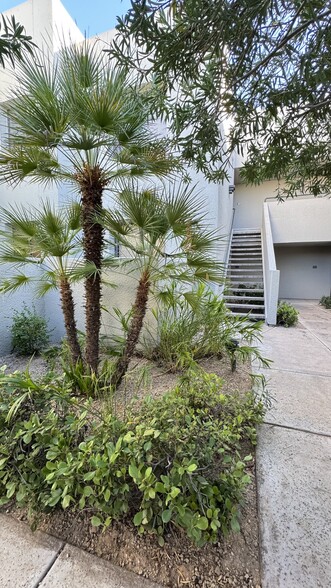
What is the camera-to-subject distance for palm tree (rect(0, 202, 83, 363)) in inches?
103

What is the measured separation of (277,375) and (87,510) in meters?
2.73

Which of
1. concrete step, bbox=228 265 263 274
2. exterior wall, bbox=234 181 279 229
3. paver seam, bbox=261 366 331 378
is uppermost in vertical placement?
exterior wall, bbox=234 181 279 229

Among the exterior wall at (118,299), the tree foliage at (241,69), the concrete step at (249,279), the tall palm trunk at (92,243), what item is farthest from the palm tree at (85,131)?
the concrete step at (249,279)

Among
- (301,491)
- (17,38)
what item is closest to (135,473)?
(301,491)

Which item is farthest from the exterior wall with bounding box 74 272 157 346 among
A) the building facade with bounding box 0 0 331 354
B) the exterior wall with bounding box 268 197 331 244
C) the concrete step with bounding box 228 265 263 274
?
the exterior wall with bounding box 268 197 331 244

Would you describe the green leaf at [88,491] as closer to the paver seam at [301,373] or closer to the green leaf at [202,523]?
the green leaf at [202,523]

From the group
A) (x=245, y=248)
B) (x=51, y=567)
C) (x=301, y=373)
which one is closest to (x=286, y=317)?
(x=301, y=373)

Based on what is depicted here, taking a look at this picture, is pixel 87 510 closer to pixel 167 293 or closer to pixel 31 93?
pixel 167 293

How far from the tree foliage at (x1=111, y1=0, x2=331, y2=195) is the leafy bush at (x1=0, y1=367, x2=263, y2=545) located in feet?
6.83

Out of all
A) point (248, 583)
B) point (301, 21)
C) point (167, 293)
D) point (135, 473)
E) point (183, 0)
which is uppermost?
point (301, 21)

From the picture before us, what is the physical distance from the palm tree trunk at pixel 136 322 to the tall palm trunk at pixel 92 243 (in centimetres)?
25

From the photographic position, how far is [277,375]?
3.33 meters

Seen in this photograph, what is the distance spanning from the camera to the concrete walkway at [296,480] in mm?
1190

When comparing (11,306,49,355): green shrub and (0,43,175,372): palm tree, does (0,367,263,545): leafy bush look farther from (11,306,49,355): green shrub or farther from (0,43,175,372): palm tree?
(11,306,49,355): green shrub
